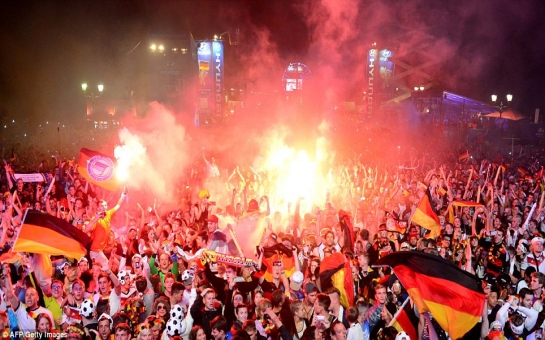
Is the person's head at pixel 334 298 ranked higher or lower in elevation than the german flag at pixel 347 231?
lower

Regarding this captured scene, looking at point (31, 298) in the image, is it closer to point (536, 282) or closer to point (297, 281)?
point (297, 281)

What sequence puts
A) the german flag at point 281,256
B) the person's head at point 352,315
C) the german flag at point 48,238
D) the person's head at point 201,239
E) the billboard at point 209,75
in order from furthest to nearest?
the billboard at point 209,75 < the person's head at point 201,239 < the german flag at point 281,256 < the german flag at point 48,238 < the person's head at point 352,315

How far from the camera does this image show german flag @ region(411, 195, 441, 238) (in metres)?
9.05

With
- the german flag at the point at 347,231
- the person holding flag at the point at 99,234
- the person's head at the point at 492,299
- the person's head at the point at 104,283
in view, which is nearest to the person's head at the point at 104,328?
the person's head at the point at 104,283

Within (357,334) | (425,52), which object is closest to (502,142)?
(425,52)

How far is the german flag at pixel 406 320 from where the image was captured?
5.49 metres

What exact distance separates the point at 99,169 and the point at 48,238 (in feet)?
10.4

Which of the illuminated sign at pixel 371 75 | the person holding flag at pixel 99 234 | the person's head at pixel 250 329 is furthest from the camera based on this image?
the illuminated sign at pixel 371 75

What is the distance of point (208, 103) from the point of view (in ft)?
148

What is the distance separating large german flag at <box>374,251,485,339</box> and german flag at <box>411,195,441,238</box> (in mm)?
3464

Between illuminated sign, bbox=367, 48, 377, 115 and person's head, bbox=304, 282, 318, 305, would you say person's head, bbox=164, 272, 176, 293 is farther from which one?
illuminated sign, bbox=367, 48, 377, 115

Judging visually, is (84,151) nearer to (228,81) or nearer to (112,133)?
(112,133)

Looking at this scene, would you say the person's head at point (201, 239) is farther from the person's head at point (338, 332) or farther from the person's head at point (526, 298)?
Answer: the person's head at point (526, 298)

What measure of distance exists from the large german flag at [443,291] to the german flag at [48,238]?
409 cm
